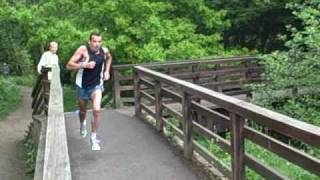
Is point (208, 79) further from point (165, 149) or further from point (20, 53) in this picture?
point (20, 53)

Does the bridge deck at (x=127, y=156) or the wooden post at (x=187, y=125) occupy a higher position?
the wooden post at (x=187, y=125)

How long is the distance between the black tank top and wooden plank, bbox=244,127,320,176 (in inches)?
123

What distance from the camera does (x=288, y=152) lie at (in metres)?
4.88

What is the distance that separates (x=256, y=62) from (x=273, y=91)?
3.42 metres

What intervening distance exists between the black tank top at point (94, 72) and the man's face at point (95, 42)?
0.22ft

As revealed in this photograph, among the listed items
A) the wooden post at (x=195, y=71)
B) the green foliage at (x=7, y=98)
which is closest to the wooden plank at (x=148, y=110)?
the wooden post at (x=195, y=71)

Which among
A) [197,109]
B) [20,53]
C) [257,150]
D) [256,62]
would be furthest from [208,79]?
[20,53]

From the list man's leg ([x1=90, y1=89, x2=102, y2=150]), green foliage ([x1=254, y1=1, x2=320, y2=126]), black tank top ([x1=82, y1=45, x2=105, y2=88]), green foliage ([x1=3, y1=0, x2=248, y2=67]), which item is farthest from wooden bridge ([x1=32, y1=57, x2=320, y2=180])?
green foliage ([x1=3, y1=0, x2=248, y2=67])

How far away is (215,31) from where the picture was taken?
1975 centimetres

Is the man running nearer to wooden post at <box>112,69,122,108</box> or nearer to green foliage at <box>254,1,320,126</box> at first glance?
green foliage at <box>254,1,320,126</box>

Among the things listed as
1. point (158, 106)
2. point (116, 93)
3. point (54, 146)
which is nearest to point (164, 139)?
point (158, 106)

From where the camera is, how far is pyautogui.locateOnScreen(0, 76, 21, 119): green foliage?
2312cm

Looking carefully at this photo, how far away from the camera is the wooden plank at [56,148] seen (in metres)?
3.98

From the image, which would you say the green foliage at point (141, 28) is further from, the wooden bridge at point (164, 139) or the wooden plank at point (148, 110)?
the wooden plank at point (148, 110)
